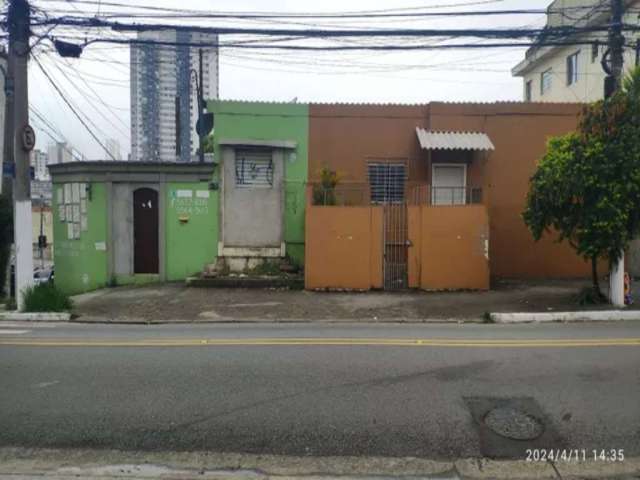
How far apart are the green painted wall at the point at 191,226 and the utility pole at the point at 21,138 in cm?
471

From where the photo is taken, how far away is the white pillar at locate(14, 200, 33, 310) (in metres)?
12.0

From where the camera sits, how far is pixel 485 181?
54.2 ft

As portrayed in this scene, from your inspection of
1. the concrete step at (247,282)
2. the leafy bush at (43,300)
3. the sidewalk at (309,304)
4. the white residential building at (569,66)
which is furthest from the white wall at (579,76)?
the leafy bush at (43,300)

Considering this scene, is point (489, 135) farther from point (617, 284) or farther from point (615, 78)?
point (617, 284)

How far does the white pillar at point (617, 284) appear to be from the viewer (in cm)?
1134

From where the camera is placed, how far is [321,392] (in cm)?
565

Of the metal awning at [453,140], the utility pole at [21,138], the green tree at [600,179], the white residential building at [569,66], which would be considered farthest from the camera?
the white residential building at [569,66]

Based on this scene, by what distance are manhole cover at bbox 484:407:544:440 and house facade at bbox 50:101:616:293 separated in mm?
11365

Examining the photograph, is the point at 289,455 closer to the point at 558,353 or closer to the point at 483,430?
the point at 483,430

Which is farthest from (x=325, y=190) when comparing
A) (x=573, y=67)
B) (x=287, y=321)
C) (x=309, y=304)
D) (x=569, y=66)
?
(x=569, y=66)

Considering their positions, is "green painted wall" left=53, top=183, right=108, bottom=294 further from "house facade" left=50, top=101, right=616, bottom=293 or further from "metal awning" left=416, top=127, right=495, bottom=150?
"metal awning" left=416, top=127, right=495, bottom=150

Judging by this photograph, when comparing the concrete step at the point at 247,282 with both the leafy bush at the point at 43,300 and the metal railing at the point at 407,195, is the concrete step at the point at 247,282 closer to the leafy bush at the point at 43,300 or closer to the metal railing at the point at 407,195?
the metal railing at the point at 407,195

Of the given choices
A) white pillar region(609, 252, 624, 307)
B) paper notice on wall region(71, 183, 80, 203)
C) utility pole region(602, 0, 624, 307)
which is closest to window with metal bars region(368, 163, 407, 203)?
utility pole region(602, 0, 624, 307)

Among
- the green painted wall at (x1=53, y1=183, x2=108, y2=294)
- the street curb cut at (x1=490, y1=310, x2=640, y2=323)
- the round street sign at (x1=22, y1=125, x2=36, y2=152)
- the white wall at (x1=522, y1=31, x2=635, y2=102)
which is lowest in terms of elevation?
the street curb cut at (x1=490, y1=310, x2=640, y2=323)
